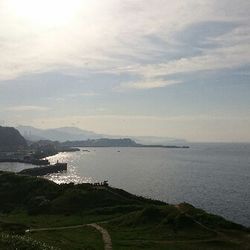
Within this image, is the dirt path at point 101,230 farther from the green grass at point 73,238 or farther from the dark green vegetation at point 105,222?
the dark green vegetation at point 105,222

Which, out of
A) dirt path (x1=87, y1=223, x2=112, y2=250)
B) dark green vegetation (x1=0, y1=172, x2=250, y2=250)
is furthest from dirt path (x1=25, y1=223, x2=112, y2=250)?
dark green vegetation (x1=0, y1=172, x2=250, y2=250)

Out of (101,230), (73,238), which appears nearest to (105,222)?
(101,230)

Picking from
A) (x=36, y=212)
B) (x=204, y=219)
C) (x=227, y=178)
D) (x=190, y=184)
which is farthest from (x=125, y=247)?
(x=227, y=178)

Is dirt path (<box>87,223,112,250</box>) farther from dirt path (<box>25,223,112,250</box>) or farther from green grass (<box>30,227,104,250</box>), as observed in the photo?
green grass (<box>30,227,104,250</box>)

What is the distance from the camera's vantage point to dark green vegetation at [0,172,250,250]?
186 feet

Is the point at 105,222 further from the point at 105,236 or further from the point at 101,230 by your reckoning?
the point at 105,236

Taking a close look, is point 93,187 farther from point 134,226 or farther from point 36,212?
point 134,226

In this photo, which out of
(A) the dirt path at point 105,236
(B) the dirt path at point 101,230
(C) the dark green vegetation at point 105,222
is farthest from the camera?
(C) the dark green vegetation at point 105,222

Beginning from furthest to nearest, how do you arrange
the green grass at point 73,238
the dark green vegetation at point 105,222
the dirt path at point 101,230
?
1. the dark green vegetation at point 105,222
2. the dirt path at point 101,230
3. the green grass at point 73,238

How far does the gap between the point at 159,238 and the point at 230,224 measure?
1281cm

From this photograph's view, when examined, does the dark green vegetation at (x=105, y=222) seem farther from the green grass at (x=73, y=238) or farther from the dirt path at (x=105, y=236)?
the dirt path at (x=105, y=236)

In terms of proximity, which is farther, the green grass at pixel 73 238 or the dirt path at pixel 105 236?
the dirt path at pixel 105 236

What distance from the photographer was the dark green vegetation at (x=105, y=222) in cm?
5681

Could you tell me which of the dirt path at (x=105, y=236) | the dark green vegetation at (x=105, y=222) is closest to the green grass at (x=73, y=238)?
the dark green vegetation at (x=105, y=222)
